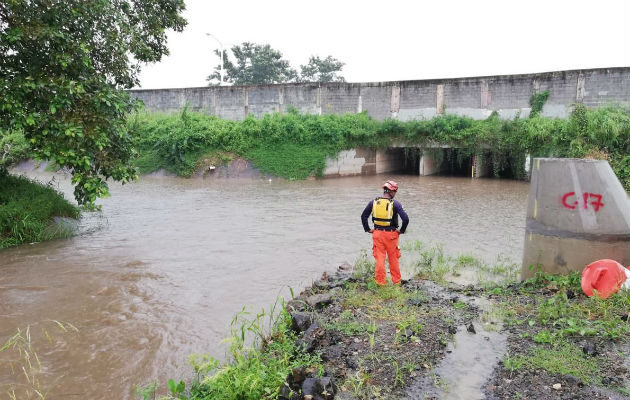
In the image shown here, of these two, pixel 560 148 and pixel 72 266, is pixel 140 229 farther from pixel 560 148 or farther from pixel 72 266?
pixel 560 148

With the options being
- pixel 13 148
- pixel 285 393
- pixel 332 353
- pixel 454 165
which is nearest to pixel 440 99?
pixel 454 165

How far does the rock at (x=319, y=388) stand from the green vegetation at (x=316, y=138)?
18117mm

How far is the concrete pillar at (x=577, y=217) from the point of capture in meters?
5.89

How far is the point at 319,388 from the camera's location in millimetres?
3641

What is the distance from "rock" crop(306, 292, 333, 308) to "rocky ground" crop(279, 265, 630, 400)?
1 cm

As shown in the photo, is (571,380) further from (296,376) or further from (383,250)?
(383,250)

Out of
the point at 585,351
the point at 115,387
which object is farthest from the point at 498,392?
the point at 115,387

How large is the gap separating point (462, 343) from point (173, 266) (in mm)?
5388

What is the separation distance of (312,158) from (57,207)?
1334 centimetres

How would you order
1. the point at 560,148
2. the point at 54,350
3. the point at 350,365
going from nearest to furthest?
the point at 350,365 < the point at 54,350 < the point at 560,148

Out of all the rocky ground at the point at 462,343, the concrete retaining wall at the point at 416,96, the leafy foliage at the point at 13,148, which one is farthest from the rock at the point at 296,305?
the leafy foliage at the point at 13,148

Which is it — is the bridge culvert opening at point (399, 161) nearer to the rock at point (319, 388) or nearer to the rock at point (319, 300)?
the rock at point (319, 300)

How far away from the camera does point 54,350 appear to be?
16.5ft

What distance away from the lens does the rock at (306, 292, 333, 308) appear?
18.4 feet
